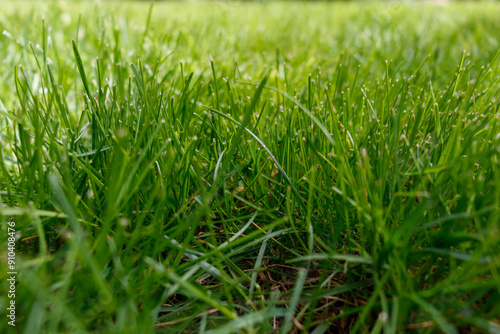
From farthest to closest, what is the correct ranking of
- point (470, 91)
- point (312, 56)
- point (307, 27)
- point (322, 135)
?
point (307, 27), point (312, 56), point (470, 91), point (322, 135)

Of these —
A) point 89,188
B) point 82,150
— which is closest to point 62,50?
point 82,150

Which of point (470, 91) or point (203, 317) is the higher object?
point (470, 91)

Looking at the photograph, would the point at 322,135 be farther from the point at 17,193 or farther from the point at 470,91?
the point at 17,193

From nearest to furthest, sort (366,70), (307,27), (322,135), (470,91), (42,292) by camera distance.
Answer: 1. (42,292)
2. (322,135)
3. (470,91)
4. (366,70)
5. (307,27)

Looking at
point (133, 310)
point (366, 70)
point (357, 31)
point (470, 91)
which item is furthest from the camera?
point (357, 31)

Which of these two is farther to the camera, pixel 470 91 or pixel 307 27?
pixel 307 27

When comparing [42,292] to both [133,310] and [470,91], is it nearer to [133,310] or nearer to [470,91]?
[133,310]

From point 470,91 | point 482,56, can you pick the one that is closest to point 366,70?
point 482,56

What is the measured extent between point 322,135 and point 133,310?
0.72 meters

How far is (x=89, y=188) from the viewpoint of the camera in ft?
3.62

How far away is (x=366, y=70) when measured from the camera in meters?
2.08

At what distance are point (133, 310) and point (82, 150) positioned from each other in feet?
2.13

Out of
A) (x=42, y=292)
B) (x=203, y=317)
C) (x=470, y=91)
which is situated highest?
(x=470, y=91)

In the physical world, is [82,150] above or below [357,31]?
below
